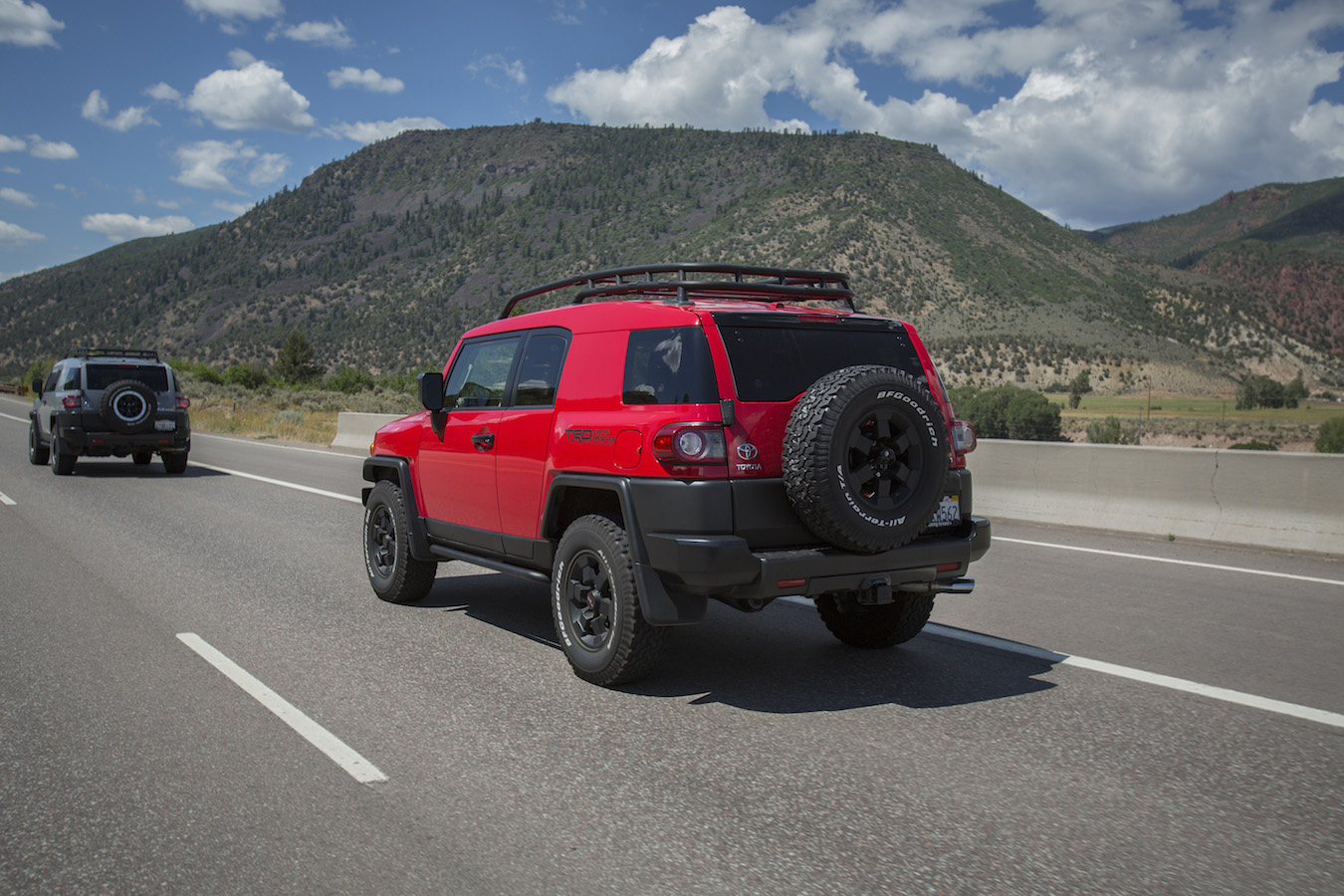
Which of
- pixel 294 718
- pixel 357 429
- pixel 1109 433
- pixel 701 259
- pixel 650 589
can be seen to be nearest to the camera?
pixel 294 718

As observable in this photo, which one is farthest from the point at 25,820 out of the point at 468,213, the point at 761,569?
the point at 468,213

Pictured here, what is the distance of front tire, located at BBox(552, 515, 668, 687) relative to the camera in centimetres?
503

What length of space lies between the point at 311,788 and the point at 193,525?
27.0 feet

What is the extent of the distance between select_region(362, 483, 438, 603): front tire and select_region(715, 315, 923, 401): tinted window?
3182mm

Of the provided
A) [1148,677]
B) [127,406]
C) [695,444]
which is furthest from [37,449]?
[1148,677]

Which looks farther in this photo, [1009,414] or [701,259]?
[701,259]

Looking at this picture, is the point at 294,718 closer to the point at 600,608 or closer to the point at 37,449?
the point at 600,608

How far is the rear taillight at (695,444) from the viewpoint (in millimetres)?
4770

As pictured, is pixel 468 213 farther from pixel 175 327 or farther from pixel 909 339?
pixel 909 339

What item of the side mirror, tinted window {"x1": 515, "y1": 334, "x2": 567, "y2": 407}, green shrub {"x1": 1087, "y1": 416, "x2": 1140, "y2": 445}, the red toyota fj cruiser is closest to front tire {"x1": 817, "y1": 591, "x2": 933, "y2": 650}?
the red toyota fj cruiser

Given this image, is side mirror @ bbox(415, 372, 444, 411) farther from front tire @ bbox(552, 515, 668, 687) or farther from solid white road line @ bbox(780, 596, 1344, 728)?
solid white road line @ bbox(780, 596, 1344, 728)

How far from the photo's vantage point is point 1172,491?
10.8 metres

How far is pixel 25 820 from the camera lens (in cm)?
361

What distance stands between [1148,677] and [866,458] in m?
2.11
